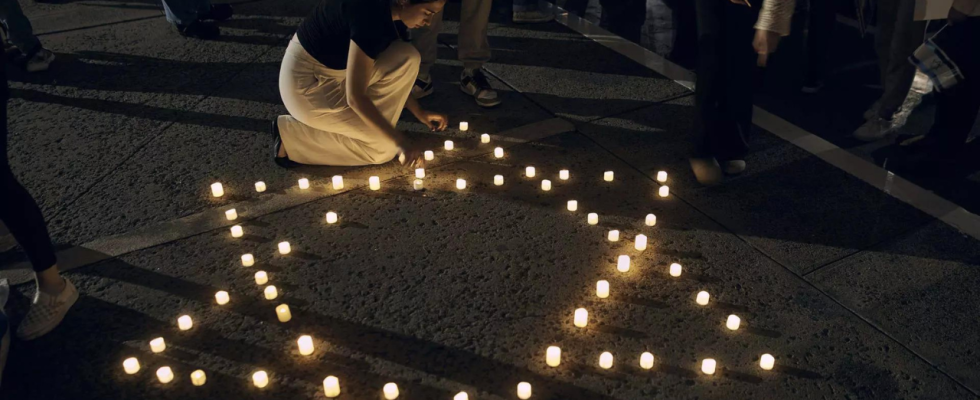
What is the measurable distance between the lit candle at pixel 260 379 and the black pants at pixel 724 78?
290 cm

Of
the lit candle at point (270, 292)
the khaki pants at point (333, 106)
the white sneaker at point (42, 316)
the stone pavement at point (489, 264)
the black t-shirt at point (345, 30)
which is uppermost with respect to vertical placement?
the black t-shirt at point (345, 30)

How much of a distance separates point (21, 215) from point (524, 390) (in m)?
2.29

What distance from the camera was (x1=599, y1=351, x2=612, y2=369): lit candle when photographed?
3432 mm

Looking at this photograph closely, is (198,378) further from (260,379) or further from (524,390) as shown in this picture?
(524,390)

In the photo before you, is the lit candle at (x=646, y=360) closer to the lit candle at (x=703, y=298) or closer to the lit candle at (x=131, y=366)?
the lit candle at (x=703, y=298)

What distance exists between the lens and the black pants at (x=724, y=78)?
4.43 metres

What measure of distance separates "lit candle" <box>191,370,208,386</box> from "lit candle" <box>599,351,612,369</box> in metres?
1.69

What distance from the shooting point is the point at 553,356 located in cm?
345

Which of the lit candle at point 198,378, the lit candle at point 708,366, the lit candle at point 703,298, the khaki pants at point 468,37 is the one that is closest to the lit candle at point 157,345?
the lit candle at point 198,378

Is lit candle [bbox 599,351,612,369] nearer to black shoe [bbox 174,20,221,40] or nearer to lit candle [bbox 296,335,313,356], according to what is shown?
lit candle [bbox 296,335,313,356]

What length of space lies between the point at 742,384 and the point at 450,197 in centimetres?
212

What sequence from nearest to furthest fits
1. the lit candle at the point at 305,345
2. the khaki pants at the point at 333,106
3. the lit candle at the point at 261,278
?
the lit candle at the point at 305,345, the lit candle at the point at 261,278, the khaki pants at the point at 333,106

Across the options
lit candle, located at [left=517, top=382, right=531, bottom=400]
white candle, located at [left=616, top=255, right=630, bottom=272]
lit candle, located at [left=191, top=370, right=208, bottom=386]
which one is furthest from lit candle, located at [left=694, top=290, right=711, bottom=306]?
lit candle, located at [left=191, top=370, right=208, bottom=386]

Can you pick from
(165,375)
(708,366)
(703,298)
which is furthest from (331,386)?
(703,298)
